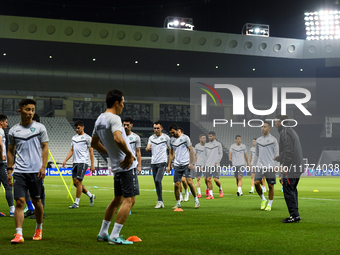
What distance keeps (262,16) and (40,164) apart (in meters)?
38.5

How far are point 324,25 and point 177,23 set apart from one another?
49.5ft

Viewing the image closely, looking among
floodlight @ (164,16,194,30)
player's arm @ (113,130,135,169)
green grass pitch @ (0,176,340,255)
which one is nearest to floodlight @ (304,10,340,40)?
floodlight @ (164,16,194,30)

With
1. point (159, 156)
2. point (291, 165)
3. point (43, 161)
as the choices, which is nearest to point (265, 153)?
point (159, 156)

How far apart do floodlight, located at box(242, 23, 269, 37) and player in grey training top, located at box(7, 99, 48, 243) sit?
125 feet

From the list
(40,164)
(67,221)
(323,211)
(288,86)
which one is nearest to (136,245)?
(40,164)

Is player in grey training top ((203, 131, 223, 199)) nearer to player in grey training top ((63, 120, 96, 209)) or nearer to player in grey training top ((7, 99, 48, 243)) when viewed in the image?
player in grey training top ((63, 120, 96, 209))

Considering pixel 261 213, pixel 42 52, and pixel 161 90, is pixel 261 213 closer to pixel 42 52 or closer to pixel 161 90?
pixel 42 52

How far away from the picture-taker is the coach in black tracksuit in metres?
9.54

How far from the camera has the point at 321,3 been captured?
3950 cm

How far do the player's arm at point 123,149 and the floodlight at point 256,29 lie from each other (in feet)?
126

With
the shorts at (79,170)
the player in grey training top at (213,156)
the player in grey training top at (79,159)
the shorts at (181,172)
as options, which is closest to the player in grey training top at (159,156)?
the shorts at (181,172)

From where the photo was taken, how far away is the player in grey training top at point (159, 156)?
43.1 feet

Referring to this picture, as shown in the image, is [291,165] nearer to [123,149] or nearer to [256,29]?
[123,149]

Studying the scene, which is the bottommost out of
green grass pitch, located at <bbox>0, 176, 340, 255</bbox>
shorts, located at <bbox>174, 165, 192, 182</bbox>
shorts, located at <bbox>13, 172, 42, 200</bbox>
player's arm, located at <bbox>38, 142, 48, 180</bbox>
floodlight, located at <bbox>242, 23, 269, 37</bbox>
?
green grass pitch, located at <bbox>0, 176, 340, 255</bbox>
